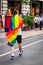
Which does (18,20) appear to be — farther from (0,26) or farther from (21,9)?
(21,9)

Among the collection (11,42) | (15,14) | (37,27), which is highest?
(15,14)

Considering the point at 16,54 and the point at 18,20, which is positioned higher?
the point at 18,20

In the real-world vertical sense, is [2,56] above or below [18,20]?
below

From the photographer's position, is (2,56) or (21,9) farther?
(21,9)

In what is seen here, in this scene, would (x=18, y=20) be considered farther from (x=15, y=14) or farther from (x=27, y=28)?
(x=27, y=28)

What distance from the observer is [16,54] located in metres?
15.3

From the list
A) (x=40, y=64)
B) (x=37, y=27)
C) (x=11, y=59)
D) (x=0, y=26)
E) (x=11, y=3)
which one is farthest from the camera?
(x=11, y=3)

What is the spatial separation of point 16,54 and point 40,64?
2917 millimetres

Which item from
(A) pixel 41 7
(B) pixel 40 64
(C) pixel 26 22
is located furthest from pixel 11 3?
(B) pixel 40 64

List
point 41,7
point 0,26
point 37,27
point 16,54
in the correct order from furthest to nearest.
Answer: point 41,7, point 37,27, point 0,26, point 16,54

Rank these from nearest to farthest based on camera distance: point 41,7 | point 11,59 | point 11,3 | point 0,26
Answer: point 11,59 → point 0,26 → point 11,3 → point 41,7

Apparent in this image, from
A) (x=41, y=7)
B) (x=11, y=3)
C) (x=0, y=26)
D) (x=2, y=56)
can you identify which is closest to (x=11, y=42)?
(x=2, y=56)

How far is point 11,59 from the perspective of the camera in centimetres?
1375

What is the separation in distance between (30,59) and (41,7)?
36291mm
